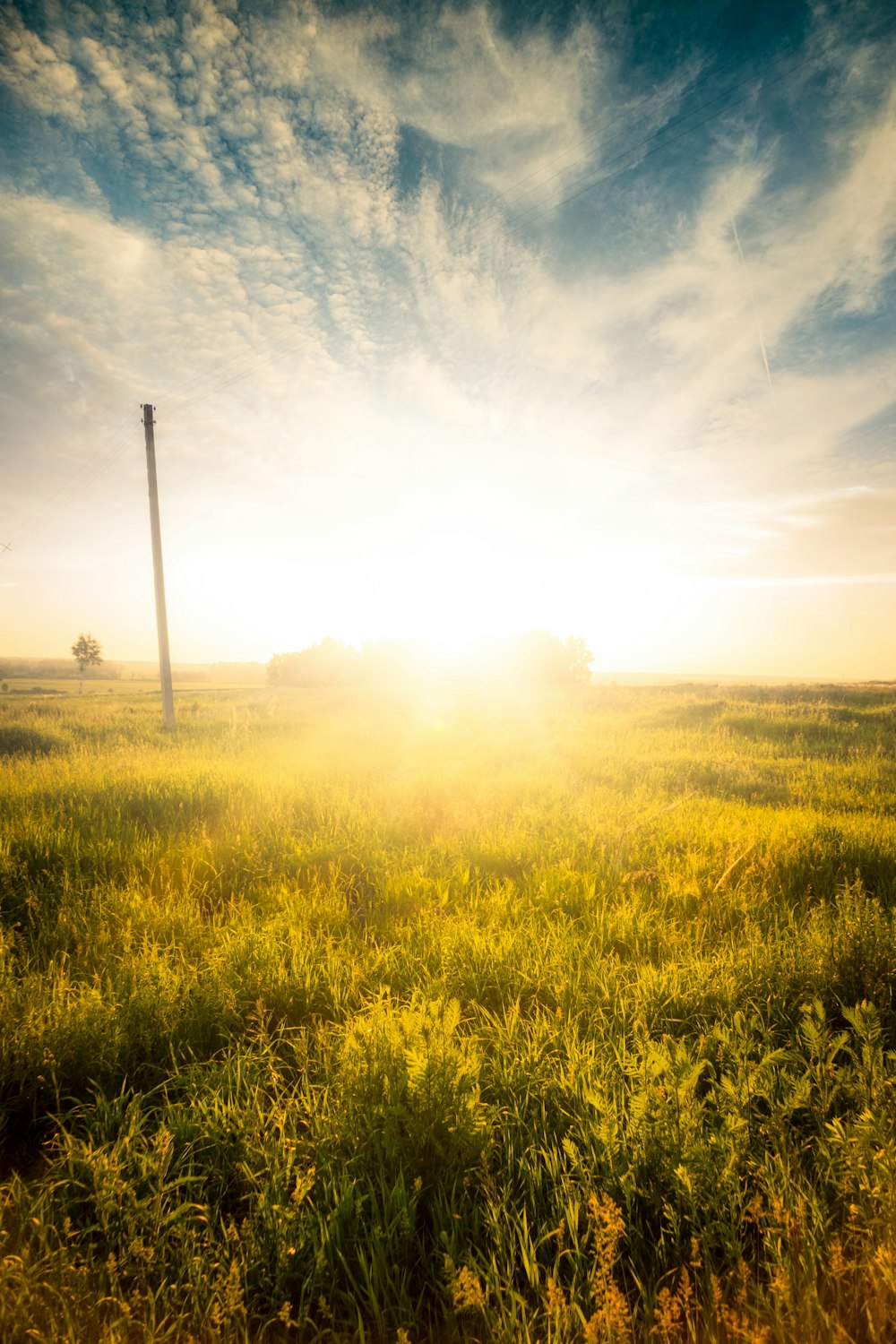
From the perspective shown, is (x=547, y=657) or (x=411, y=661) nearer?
(x=411, y=661)

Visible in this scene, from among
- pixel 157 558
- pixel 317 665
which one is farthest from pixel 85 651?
pixel 157 558

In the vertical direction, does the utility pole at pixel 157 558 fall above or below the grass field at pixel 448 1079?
above

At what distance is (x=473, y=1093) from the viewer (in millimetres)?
2264

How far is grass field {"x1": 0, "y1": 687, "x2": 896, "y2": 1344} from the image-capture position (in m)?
1.67

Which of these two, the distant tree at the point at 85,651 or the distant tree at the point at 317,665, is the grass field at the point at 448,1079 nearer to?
the distant tree at the point at 317,665

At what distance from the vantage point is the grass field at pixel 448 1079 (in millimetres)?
1669

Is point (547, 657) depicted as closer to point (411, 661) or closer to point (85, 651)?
point (411, 661)

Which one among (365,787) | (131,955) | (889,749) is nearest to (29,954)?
(131,955)

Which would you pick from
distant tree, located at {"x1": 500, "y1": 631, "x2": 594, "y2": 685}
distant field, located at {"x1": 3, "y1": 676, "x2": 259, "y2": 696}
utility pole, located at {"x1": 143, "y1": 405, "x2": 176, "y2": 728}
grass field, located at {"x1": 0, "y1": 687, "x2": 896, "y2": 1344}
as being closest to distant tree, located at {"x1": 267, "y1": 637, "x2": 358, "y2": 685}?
distant field, located at {"x1": 3, "y1": 676, "x2": 259, "y2": 696}

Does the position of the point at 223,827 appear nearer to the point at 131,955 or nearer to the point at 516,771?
the point at 131,955

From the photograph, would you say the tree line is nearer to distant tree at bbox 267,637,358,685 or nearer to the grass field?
distant tree at bbox 267,637,358,685

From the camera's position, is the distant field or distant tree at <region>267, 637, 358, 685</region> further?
distant tree at <region>267, 637, 358, 685</region>

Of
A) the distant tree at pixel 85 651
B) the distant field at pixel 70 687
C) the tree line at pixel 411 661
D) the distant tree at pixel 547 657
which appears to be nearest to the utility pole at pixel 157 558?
the distant field at pixel 70 687

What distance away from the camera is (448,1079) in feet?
7.48
